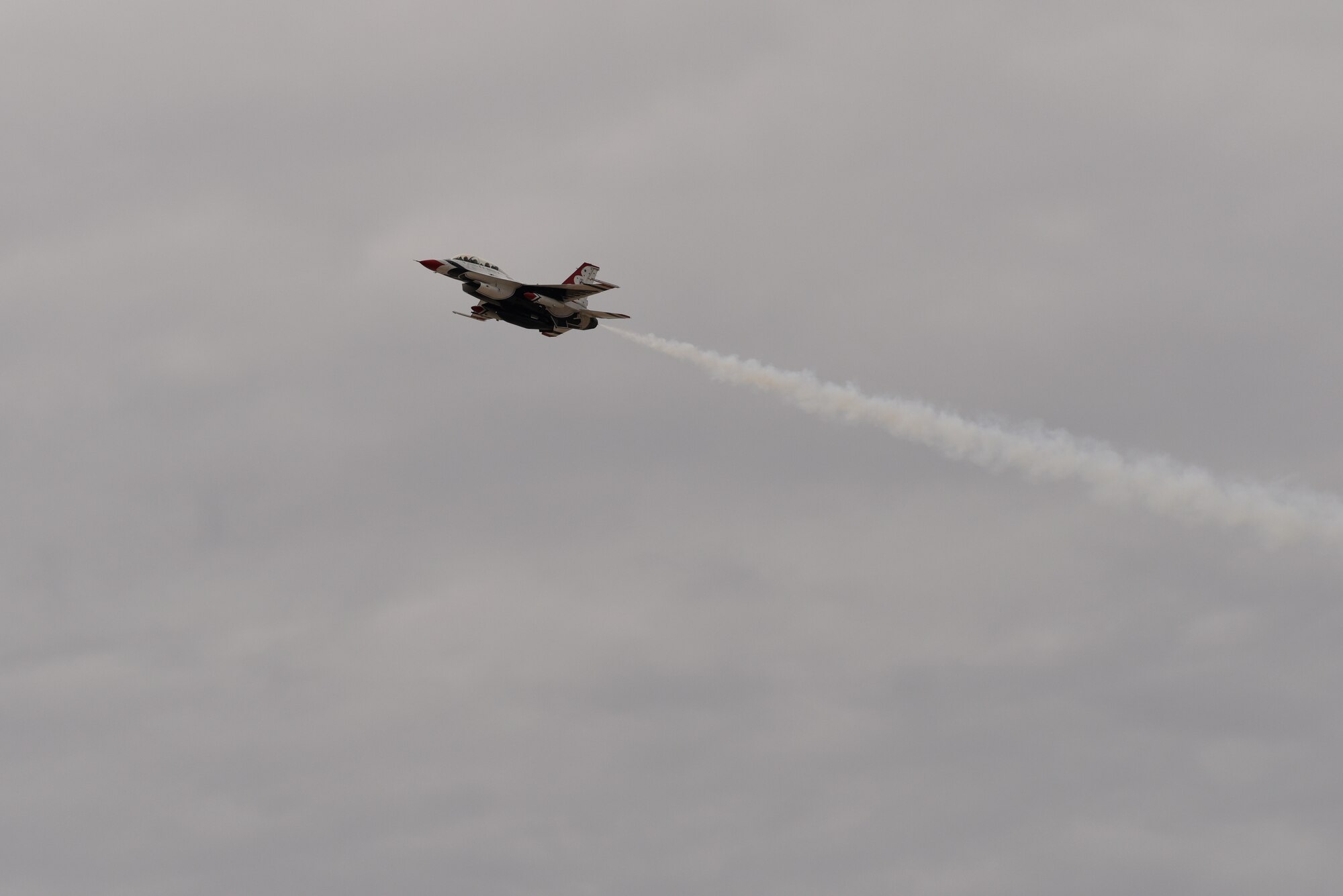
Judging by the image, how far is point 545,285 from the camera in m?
139

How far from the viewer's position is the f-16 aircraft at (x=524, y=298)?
456 feet

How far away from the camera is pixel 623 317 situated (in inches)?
5566

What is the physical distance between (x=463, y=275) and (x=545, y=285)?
4.44 meters

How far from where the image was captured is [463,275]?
139250 mm

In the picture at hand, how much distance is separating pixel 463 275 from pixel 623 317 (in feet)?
29.7

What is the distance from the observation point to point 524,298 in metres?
140

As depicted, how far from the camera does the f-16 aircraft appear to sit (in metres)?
139

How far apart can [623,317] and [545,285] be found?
4896 mm
